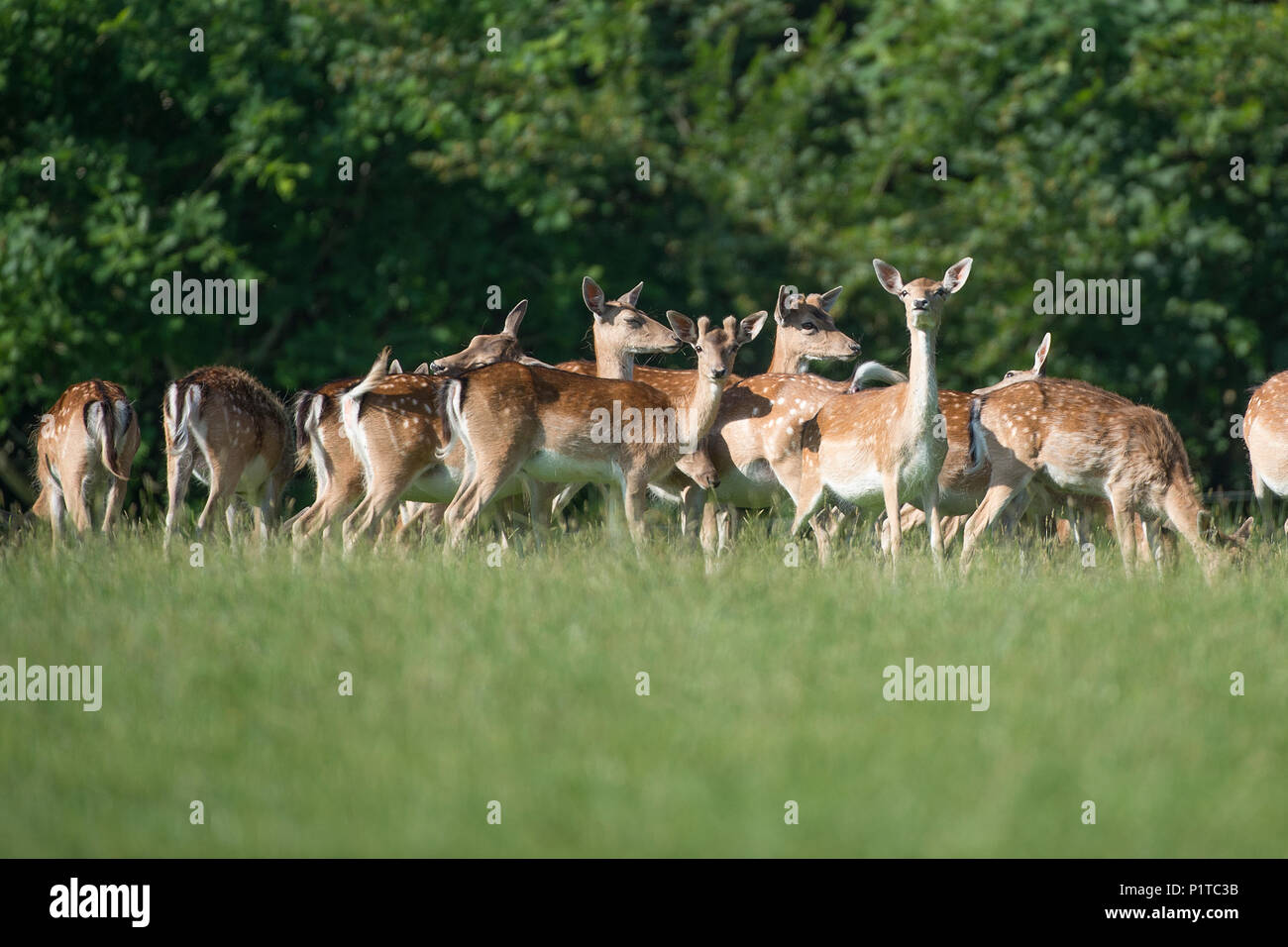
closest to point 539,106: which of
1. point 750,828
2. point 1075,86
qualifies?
point 1075,86

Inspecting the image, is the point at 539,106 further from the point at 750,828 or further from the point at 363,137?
the point at 750,828

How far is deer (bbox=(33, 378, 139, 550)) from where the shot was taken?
10.0 meters

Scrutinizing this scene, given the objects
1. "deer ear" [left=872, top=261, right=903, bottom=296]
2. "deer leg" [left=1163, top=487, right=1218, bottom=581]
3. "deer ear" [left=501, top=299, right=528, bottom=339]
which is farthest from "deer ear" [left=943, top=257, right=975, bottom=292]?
"deer ear" [left=501, top=299, right=528, bottom=339]

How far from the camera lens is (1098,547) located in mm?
10422

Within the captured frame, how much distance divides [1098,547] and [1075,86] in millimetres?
5006

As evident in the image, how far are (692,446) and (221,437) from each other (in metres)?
2.71

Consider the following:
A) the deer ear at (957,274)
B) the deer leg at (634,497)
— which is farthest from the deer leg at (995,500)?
the deer leg at (634,497)

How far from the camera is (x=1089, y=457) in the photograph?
9609mm

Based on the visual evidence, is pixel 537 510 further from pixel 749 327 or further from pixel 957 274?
pixel 957 274

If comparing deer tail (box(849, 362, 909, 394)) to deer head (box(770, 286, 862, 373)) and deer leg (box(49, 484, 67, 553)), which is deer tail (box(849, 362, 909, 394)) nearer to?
deer head (box(770, 286, 862, 373))

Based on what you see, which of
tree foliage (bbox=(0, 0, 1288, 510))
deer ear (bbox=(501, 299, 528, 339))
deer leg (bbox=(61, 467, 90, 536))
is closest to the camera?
deer leg (bbox=(61, 467, 90, 536))

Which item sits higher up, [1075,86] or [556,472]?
[1075,86]

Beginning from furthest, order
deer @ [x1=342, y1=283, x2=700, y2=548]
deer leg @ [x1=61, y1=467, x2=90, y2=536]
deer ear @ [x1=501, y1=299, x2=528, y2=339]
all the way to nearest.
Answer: deer ear @ [x1=501, y1=299, x2=528, y2=339], deer leg @ [x1=61, y1=467, x2=90, y2=536], deer @ [x1=342, y1=283, x2=700, y2=548]

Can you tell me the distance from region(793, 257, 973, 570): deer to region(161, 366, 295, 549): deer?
3.16 m
